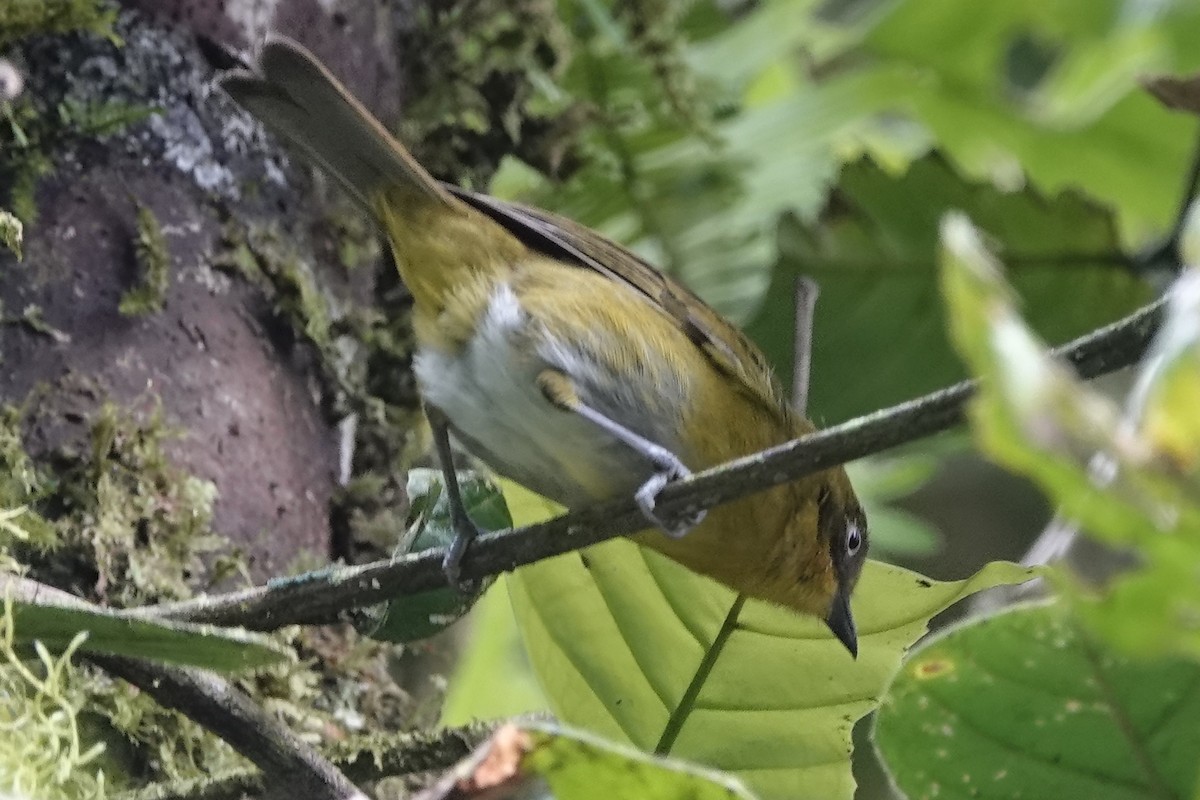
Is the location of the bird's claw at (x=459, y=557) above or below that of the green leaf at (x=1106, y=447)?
below

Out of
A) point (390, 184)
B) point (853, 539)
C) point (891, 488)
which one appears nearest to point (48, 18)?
point (390, 184)

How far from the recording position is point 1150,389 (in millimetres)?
636

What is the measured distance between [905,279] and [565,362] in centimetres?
95

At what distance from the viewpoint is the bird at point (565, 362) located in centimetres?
179

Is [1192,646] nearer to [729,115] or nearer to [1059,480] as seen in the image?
[1059,480]

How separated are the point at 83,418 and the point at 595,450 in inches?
26.7

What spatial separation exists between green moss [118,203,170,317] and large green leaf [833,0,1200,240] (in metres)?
1.72

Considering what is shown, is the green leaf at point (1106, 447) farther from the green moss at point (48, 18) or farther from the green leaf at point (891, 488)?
the green leaf at point (891, 488)

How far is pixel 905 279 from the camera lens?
2.53m

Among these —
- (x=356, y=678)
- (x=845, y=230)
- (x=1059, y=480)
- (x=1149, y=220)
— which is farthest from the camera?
(x=1149, y=220)

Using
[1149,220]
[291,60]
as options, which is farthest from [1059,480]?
[1149,220]

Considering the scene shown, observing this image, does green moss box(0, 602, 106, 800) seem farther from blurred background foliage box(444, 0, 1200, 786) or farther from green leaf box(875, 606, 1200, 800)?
blurred background foliage box(444, 0, 1200, 786)

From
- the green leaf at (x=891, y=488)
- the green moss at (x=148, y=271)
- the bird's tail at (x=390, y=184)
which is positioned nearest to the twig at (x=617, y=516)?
the green moss at (x=148, y=271)

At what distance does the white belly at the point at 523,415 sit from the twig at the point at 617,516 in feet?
1.30
